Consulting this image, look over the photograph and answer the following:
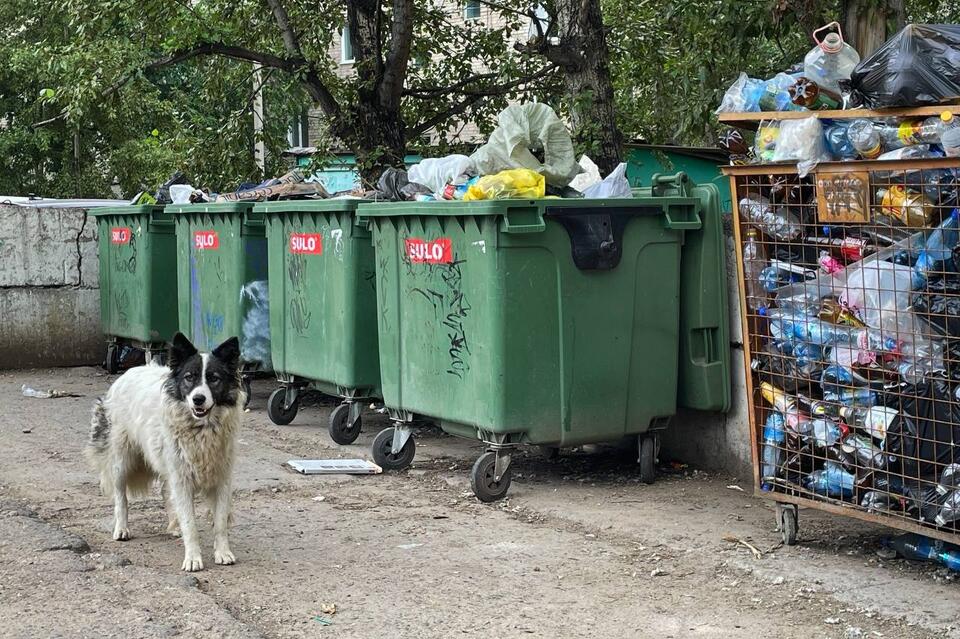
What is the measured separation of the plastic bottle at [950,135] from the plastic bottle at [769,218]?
2.73 feet

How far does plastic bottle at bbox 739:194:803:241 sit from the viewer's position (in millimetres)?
5309

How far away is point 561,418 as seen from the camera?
6.51 meters

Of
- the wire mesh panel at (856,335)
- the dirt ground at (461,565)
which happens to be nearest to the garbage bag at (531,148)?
the wire mesh panel at (856,335)

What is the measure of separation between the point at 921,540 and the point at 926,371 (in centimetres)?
77

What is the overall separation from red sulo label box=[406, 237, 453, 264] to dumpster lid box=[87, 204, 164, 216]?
15.9ft

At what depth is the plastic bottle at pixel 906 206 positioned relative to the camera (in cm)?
474

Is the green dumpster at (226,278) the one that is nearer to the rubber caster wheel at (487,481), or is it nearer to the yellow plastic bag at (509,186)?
the rubber caster wheel at (487,481)

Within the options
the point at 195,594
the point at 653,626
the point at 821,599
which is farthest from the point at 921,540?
the point at 195,594

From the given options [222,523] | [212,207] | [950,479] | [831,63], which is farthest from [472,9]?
[950,479]

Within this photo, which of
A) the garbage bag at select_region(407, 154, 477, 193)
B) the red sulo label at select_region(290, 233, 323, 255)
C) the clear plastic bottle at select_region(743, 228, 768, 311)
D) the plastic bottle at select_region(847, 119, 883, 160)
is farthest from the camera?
the red sulo label at select_region(290, 233, 323, 255)

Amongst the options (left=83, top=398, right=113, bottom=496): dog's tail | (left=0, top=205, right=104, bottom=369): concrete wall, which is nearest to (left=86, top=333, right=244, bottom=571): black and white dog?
(left=83, top=398, right=113, bottom=496): dog's tail

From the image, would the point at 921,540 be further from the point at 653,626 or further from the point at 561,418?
the point at 561,418

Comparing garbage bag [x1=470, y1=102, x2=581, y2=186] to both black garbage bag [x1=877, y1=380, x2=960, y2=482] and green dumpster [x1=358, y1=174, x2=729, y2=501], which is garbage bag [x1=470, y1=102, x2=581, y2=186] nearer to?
green dumpster [x1=358, y1=174, x2=729, y2=501]

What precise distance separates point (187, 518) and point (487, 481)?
1.80m
